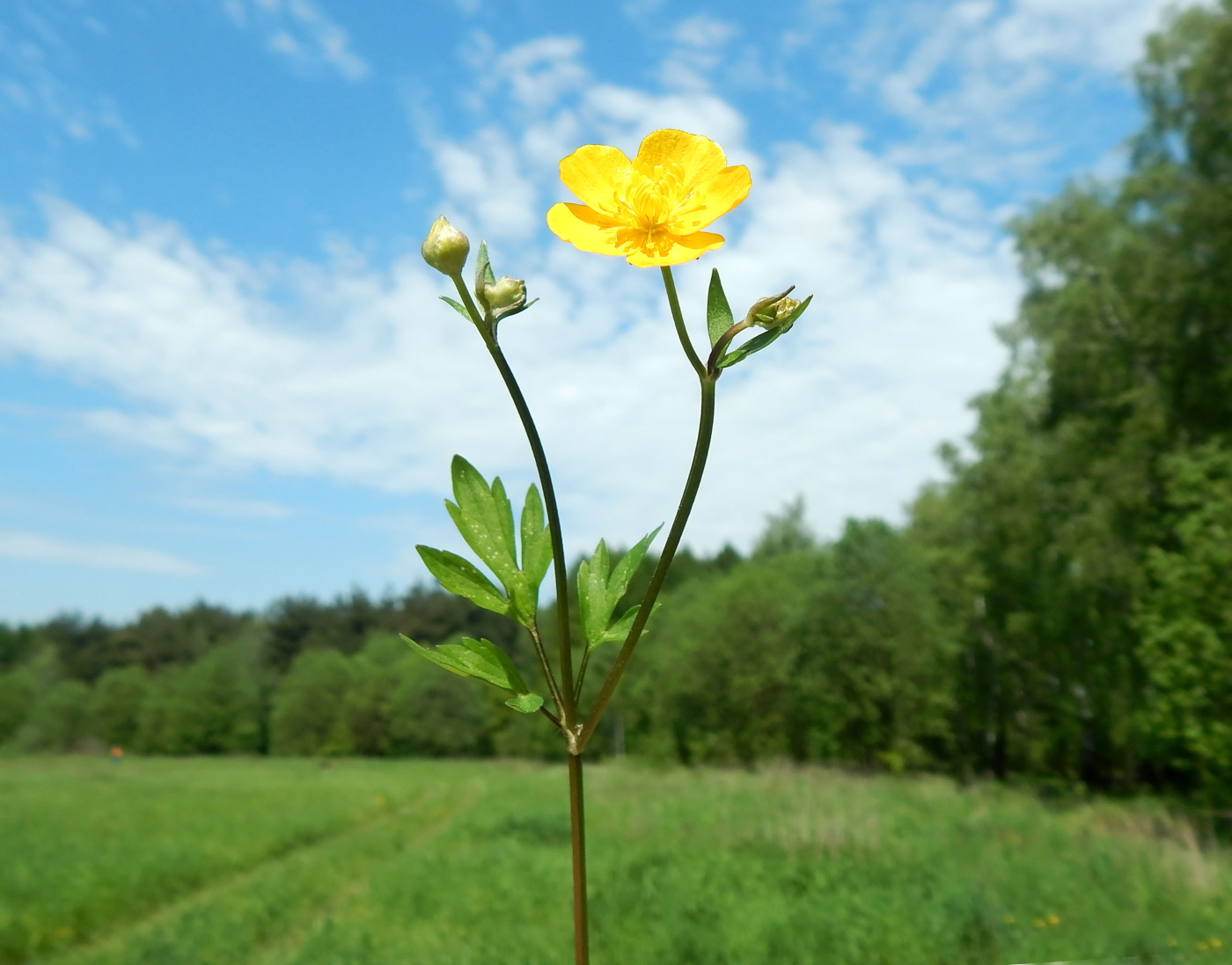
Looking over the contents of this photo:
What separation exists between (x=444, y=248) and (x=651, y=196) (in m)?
0.14

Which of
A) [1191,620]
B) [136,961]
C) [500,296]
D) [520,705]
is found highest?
[1191,620]

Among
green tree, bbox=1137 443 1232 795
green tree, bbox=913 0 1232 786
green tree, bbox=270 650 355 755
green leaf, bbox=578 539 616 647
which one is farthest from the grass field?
green tree, bbox=270 650 355 755

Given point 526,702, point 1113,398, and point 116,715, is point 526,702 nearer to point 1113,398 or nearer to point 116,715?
point 1113,398

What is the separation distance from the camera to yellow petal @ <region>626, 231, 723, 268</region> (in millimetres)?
477

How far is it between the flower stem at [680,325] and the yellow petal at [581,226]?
0.04m

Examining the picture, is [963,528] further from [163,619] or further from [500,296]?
[163,619]

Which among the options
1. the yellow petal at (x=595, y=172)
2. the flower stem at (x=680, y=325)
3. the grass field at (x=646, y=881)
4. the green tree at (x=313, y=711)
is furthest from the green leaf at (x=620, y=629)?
the green tree at (x=313, y=711)

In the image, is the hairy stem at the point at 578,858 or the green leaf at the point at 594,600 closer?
the hairy stem at the point at 578,858

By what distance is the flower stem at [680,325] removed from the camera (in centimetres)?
52

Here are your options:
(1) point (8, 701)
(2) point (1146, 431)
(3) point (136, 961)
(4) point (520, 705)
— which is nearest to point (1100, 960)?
(4) point (520, 705)

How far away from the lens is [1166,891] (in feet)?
25.3

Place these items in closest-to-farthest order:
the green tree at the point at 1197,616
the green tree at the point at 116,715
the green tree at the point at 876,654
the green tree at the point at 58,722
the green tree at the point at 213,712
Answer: the green tree at the point at 1197,616 → the green tree at the point at 876,654 → the green tree at the point at 213,712 → the green tree at the point at 58,722 → the green tree at the point at 116,715

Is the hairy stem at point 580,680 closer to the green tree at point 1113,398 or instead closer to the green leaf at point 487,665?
the green leaf at point 487,665

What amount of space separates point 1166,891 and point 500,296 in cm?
953
